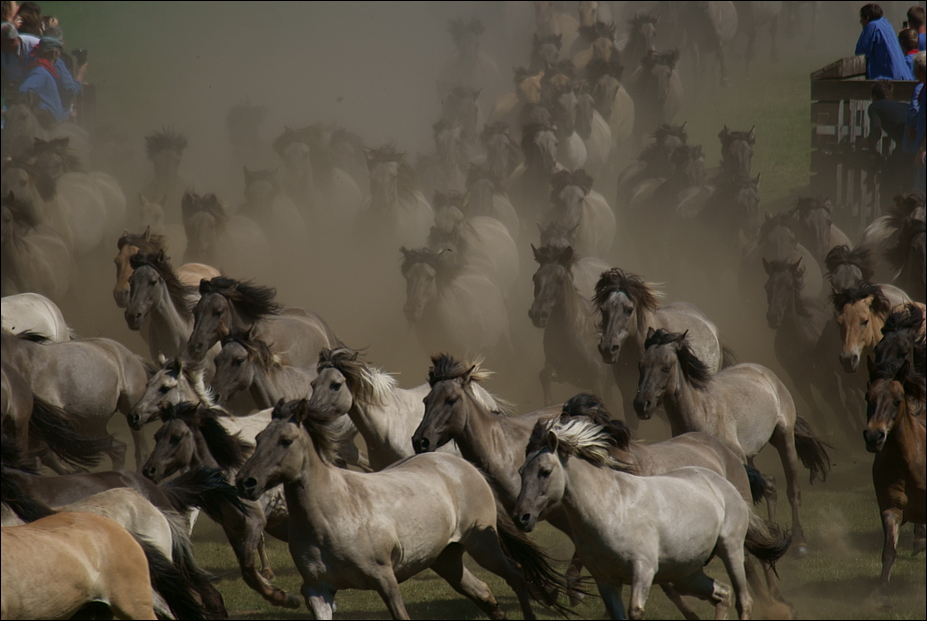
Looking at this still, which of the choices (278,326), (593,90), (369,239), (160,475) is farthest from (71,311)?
(593,90)

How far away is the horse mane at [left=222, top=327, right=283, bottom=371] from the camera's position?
8.08 meters

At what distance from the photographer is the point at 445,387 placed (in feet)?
21.0

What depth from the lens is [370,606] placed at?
685cm

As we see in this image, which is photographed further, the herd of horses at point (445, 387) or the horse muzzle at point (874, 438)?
the horse muzzle at point (874, 438)

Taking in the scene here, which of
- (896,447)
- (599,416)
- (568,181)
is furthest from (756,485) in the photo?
(568,181)

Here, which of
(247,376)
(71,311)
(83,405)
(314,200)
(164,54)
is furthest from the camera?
(164,54)

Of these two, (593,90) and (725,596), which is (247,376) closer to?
(725,596)

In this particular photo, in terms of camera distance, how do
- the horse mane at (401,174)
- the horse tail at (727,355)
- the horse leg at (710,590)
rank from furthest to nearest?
1. the horse mane at (401,174)
2. the horse tail at (727,355)
3. the horse leg at (710,590)

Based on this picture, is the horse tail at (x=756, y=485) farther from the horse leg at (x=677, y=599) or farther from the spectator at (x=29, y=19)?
the spectator at (x=29, y=19)

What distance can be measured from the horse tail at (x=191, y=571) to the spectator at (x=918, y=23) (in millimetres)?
11048

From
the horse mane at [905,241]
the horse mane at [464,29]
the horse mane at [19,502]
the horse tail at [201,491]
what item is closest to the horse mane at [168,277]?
the horse tail at [201,491]

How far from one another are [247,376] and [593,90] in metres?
16.2

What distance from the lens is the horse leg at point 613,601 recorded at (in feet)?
17.5

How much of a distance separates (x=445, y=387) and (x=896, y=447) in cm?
309
